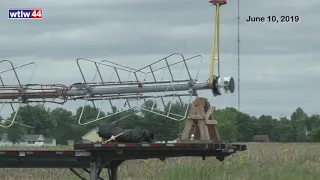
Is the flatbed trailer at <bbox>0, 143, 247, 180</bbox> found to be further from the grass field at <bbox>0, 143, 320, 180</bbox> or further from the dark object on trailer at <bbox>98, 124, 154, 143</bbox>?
the grass field at <bbox>0, 143, 320, 180</bbox>

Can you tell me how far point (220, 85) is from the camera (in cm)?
1398

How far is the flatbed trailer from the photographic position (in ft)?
48.2

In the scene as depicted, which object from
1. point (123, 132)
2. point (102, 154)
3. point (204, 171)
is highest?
point (123, 132)

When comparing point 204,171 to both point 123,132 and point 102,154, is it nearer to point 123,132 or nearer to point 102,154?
point 102,154

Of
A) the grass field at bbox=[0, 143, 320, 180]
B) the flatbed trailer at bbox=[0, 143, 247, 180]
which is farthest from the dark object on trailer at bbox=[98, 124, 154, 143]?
the grass field at bbox=[0, 143, 320, 180]

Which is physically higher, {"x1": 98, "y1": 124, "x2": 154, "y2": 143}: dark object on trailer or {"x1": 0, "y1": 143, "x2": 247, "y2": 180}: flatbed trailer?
{"x1": 98, "y1": 124, "x2": 154, "y2": 143}: dark object on trailer

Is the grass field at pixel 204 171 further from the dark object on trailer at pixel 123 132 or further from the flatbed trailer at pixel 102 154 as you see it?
the dark object on trailer at pixel 123 132

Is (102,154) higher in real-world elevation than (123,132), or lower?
lower

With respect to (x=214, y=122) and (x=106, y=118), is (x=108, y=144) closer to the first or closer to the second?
(x=106, y=118)

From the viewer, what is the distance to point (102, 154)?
1530cm

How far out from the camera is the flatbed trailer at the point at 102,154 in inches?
579

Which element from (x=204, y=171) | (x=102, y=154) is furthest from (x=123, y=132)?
(x=204, y=171)

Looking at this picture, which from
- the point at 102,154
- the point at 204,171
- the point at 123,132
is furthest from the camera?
the point at 204,171

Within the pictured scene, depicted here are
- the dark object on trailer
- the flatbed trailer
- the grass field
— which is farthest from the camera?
the grass field
